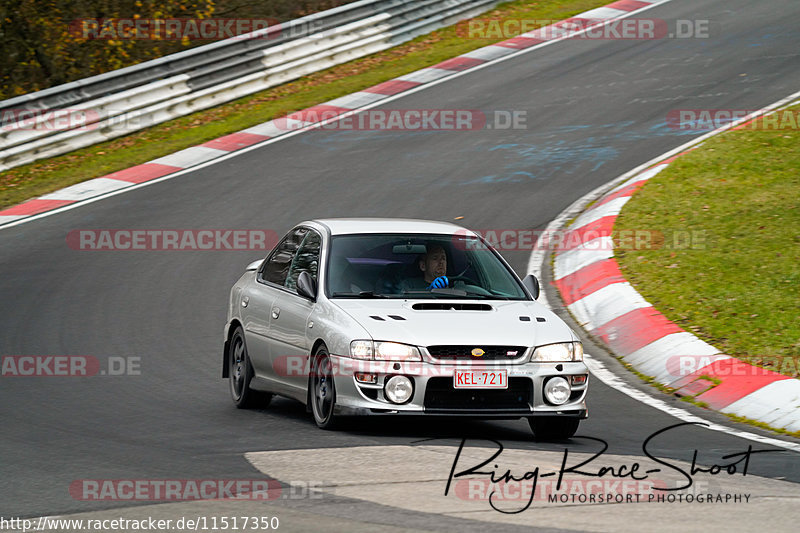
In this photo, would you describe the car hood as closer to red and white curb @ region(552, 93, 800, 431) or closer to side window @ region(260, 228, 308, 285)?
side window @ region(260, 228, 308, 285)

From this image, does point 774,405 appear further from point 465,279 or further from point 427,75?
point 427,75

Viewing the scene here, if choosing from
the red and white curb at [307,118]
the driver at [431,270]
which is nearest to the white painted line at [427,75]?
the red and white curb at [307,118]

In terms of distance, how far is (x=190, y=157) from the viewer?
61.3 ft

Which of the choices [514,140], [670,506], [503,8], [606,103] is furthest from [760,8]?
[670,506]

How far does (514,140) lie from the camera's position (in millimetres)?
18656

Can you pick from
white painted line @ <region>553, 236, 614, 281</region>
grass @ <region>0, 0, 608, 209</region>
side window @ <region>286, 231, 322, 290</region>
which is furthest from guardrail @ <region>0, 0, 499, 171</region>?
side window @ <region>286, 231, 322, 290</region>

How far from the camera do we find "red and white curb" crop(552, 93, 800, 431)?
29.1 ft

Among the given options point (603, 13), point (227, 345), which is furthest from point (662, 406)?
point (603, 13)

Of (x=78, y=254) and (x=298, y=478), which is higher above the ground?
(x=298, y=478)

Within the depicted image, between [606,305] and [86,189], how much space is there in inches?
345

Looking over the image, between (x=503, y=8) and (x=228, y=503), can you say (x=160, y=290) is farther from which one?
(x=503, y=8)

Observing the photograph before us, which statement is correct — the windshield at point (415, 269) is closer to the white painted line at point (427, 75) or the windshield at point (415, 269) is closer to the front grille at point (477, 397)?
the front grille at point (477, 397)

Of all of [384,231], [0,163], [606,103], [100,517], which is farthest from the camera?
[606,103]

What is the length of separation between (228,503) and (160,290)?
7.26 m
